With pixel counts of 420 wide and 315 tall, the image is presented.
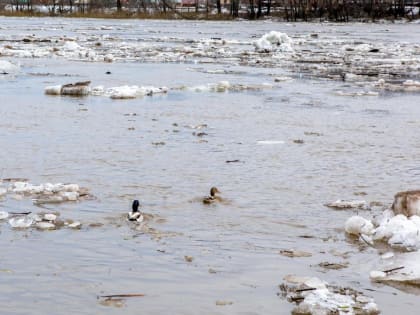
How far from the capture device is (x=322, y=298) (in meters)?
4.18

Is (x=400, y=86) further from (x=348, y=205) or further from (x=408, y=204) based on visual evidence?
(x=408, y=204)

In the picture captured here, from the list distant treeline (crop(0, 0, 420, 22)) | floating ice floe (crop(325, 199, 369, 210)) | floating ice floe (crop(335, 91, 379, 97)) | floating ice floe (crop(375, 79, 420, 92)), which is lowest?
floating ice floe (crop(375, 79, 420, 92))

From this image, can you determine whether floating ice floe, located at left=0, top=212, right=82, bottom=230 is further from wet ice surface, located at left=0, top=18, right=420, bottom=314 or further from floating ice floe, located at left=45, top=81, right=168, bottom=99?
floating ice floe, located at left=45, top=81, right=168, bottom=99

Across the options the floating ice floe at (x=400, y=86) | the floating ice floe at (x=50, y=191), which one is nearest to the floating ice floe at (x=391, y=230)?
the floating ice floe at (x=50, y=191)

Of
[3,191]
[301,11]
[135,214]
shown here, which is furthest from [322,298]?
[301,11]

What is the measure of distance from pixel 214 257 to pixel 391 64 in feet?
60.6

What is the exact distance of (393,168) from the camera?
782 centimetres

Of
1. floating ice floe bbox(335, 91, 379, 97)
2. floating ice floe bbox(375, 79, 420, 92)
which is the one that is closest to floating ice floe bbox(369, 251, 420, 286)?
floating ice floe bbox(335, 91, 379, 97)

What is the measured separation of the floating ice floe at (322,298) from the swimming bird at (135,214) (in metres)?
1.45

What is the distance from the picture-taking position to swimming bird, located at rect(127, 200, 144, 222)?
5594mm

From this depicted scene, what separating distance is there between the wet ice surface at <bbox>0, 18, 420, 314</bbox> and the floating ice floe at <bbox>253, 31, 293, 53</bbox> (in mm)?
12676

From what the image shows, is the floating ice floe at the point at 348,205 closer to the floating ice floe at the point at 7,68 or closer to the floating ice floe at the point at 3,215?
the floating ice floe at the point at 3,215

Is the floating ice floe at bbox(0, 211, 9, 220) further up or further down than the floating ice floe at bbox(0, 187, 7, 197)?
further up

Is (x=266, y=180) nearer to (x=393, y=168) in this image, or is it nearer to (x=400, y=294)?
(x=393, y=168)
